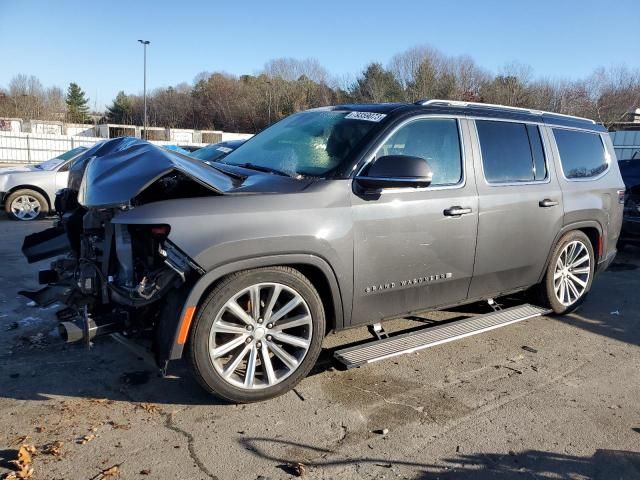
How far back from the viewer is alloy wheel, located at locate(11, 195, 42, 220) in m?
10.5

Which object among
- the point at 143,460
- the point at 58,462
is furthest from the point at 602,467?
the point at 58,462

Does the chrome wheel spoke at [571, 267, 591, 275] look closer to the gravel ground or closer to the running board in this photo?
the running board

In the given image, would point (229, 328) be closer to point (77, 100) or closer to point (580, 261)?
point (580, 261)

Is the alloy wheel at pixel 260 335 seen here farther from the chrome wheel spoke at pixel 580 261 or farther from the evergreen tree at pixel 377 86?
the evergreen tree at pixel 377 86

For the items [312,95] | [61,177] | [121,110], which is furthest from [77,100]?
[61,177]

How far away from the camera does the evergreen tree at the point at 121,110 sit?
3157 inches

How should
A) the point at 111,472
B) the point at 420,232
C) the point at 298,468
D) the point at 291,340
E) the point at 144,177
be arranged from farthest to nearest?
the point at 420,232 < the point at 291,340 < the point at 144,177 < the point at 298,468 < the point at 111,472

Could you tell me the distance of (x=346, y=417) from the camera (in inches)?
133

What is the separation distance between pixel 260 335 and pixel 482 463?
4.89ft

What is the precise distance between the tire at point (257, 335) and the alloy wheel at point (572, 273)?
2.85 metres

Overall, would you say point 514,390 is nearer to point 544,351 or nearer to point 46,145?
point 544,351

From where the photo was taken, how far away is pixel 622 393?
3881 millimetres

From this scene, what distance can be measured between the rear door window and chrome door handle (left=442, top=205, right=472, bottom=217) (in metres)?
0.43

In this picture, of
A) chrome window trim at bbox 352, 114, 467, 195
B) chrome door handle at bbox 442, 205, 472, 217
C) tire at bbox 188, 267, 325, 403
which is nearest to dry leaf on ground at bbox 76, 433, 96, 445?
tire at bbox 188, 267, 325, 403
